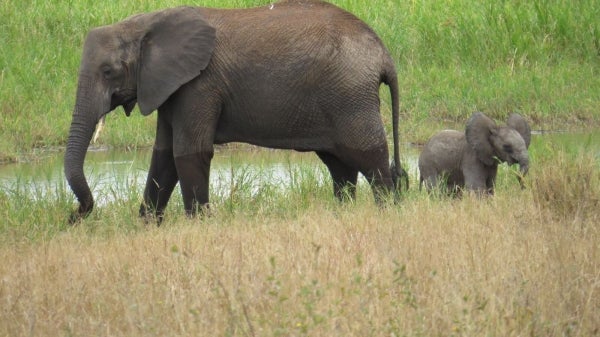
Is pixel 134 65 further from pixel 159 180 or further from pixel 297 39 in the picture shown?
pixel 297 39

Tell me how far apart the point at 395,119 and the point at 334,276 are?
121 inches

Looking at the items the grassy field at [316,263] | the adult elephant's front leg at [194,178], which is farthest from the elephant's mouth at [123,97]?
the grassy field at [316,263]

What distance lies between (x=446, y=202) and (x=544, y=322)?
10.6 ft

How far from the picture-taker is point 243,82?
8633mm

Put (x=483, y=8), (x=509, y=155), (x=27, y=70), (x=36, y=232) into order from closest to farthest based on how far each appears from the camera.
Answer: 1. (x=36, y=232)
2. (x=509, y=155)
3. (x=27, y=70)
4. (x=483, y=8)

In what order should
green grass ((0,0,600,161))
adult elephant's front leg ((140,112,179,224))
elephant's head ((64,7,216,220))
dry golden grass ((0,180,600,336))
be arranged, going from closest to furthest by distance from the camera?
dry golden grass ((0,180,600,336)), elephant's head ((64,7,216,220)), adult elephant's front leg ((140,112,179,224)), green grass ((0,0,600,161))

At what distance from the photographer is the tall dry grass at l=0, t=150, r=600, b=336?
5215 mm

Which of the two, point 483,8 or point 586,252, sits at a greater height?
point 483,8

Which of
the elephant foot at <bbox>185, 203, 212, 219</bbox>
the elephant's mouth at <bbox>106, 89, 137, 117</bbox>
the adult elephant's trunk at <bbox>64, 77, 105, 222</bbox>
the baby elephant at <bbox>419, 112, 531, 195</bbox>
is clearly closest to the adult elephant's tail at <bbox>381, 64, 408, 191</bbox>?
the baby elephant at <bbox>419, 112, 531, 195</bbox>

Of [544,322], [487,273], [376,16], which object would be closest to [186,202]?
[487,273]

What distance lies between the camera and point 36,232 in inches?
315

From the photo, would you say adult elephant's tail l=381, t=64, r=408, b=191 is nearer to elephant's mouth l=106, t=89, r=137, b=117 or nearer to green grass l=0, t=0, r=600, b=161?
elephant's mouth l=106, t=89, r=137, b=117

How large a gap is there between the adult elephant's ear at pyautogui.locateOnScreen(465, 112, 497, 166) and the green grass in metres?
3.61

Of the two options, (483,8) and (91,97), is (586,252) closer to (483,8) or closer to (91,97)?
(91,97)
